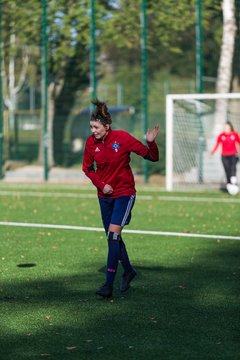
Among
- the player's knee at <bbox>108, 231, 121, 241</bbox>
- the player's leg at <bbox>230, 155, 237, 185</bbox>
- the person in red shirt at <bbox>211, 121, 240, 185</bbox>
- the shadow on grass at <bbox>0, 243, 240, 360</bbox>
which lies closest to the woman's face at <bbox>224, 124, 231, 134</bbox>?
the person in red shirt at <bbox>211, 121, 240, 185</bbox>

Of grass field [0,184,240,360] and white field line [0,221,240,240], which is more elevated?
grass field [0,184,240,360]

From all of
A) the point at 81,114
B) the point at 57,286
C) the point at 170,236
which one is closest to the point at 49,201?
the point at 170,236

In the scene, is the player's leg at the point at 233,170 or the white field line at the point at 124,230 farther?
the player's leg at the point at 233,170

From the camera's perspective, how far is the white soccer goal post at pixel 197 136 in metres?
28.4

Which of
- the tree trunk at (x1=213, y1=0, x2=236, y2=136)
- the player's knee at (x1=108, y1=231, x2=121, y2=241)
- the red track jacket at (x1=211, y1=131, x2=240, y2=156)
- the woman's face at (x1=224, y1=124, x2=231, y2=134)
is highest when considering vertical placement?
the tree trunk at (x1=213, y1=0, x2=236, y2=136)

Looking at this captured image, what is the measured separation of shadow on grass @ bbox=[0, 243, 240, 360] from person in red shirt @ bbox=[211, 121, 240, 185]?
14.0m

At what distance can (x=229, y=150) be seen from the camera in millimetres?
26016

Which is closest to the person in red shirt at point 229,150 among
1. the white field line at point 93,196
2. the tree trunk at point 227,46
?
the white field line at point 93,196

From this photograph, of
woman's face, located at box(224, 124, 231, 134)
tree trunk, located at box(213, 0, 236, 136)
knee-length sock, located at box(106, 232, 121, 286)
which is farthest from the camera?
tree trunk, located at box(213, 0, 236, 136)

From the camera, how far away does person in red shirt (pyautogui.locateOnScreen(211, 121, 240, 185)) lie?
2577 centimetres

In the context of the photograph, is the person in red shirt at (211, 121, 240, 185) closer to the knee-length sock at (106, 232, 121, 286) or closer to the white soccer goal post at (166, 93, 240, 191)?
the white soccer goal post at (166, 93, 240, 191)

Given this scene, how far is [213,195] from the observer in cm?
2566

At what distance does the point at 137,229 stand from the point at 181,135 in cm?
1244

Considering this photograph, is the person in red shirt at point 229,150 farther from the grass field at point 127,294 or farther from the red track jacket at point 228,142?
the grass field at point 127,294
